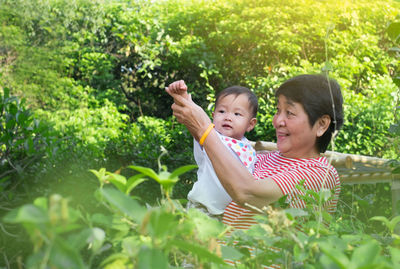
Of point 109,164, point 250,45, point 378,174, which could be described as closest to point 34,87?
point 250,45

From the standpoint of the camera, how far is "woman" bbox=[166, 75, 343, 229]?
1856mm

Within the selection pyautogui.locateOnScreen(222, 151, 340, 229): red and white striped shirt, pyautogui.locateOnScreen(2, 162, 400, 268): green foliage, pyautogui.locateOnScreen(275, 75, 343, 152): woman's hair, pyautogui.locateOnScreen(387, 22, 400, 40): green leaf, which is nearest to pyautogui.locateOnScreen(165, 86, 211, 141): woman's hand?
pyautogui.locateOnScreen(222, 151, 340, 229): red and white striped shirt

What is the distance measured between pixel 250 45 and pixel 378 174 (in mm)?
5450

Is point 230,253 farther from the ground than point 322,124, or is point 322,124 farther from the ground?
point 230,253

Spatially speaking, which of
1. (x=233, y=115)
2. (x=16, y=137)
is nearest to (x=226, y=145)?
(x=233, y=115)

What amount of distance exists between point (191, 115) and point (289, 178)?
490 mm

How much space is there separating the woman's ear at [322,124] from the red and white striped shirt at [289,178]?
0.13m

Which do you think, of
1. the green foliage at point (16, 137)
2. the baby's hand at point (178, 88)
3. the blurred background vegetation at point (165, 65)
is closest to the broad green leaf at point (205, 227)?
the baby's hand at point (178, 88)

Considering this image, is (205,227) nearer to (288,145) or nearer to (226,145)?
(288,145)

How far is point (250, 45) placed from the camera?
28.9ft

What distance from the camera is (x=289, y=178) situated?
192 centimetres

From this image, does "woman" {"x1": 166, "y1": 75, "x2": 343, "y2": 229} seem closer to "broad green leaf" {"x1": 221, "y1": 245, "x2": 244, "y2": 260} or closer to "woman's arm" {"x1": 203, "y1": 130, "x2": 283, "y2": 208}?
"woman's arm" {"x1": 203, "y1": 130, "x2": 283, "y2": 208}

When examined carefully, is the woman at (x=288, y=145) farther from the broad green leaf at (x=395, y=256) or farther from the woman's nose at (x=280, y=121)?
the broad green leaf at (x=395, y=256)

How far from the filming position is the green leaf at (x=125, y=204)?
0.48 m
